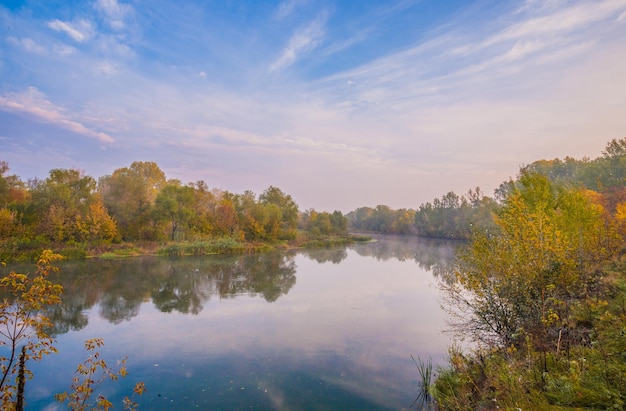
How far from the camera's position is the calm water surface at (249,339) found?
743 centimetres

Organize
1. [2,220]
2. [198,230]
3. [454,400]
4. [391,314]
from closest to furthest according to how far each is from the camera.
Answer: [454,400]
[391,314]
[2,220]
[198,230]

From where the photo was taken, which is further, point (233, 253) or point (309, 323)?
point (233, 253)

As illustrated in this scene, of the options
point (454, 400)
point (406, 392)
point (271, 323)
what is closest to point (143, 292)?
point (271, 323)

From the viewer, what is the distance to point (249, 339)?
10922 mm

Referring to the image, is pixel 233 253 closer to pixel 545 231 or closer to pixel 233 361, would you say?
pixel 233 361

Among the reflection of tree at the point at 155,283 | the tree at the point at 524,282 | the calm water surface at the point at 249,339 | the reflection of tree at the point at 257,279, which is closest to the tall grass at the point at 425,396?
the calm water surface at the point at 249,339

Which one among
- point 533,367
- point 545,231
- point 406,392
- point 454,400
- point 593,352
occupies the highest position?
point 545,231

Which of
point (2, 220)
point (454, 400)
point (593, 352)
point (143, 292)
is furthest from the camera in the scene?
point (2, 220)

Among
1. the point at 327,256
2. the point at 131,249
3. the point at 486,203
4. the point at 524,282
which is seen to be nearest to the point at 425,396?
the point at 524,282

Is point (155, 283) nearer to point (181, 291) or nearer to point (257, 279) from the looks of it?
point (181, 291)

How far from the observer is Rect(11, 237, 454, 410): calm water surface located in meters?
7.43

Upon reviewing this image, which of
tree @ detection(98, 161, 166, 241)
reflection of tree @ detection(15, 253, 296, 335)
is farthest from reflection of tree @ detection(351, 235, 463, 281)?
tree @ detection(98, 161, 166, 241)

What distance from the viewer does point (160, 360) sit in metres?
9.15

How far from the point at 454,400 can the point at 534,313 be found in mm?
2949
